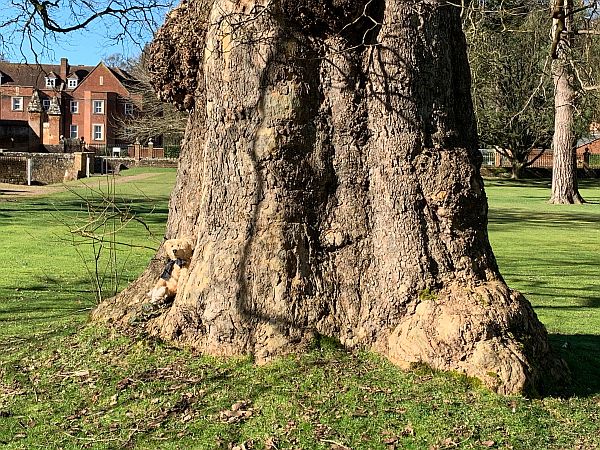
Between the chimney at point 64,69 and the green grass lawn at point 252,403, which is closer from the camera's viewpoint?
the green grass lawn at point 252,403

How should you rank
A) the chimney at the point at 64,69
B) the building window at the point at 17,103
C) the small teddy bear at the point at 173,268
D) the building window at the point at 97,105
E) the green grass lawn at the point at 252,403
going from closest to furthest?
the green grass lawn at the point at 252,403 → the small teddy bear at the point at 173,268 → the building window at the point at 97,105 → the building window at the point at 17,103 → the chimney at the point at 64,69

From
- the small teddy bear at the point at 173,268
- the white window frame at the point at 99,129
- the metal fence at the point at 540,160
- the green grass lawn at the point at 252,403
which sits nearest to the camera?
the green grass lawn at the point at 252,403

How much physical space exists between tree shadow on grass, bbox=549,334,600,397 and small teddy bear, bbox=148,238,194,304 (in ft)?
10.1

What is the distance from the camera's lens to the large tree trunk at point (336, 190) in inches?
219

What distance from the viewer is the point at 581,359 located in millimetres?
6473

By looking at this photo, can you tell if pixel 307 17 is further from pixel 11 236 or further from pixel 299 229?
pixel 11 236

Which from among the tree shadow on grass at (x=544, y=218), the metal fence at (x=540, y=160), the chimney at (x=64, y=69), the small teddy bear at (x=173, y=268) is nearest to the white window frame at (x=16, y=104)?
the chimney at (x=64, y=69)

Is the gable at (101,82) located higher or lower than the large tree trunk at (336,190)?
higher

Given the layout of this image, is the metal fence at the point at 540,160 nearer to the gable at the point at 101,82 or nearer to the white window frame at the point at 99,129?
the gable at the point at 101,82

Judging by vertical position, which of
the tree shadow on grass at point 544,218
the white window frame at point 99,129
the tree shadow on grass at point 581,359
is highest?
the white window frame at point 99,129

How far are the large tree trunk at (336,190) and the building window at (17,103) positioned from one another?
8666 cm

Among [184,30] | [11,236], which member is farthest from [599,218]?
[184,30]

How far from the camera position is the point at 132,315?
6285mm

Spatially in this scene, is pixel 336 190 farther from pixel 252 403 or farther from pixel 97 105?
pixel 97 105
